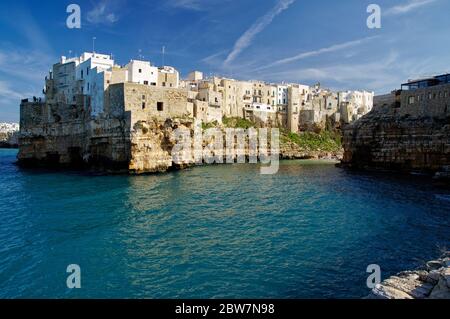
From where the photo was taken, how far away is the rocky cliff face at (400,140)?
3278cm

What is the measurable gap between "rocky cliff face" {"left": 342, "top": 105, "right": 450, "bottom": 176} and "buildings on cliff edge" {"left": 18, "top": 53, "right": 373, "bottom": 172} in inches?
925

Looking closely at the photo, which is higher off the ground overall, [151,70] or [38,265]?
[151,70]

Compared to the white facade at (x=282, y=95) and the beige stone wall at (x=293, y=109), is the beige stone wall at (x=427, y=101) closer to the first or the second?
the beige stone wall at (x=293, y=109)

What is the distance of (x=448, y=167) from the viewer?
2814 cm

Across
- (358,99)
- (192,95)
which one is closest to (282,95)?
(358,99)

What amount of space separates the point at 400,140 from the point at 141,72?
118ft

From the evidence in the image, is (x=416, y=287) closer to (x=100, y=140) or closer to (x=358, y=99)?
(x=100, y=140)

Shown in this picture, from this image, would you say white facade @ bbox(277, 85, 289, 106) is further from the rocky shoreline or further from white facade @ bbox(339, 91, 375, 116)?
the rocky shoreline

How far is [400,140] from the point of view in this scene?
121 ft

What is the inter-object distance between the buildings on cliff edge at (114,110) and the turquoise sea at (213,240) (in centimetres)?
1205

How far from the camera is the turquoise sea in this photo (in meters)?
9.29
